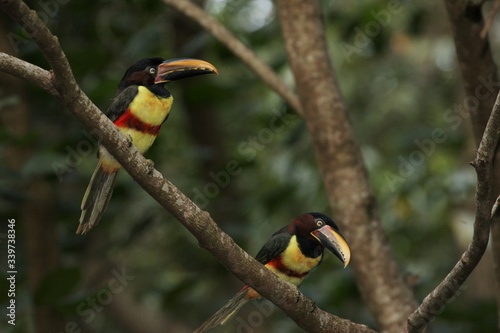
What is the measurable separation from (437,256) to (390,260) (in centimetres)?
363

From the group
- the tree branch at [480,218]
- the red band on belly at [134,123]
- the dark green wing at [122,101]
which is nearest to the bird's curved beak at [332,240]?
the tree branch at [480,218]

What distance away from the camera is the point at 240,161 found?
15.6 feet

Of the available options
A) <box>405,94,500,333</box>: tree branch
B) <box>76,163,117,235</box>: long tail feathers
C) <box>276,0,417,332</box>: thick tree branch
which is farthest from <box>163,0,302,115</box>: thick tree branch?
→ <box>405,94,500,333</box>: tree branch

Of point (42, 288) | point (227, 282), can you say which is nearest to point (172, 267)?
point (227, 282)

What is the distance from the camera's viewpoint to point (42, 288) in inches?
138

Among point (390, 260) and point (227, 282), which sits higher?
point (390, 260)

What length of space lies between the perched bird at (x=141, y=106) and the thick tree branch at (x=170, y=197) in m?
0.35

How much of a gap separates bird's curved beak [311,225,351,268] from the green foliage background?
960mm

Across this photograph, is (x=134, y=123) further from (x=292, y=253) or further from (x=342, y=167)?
(x=342, y=167)

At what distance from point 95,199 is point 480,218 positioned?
1.14m

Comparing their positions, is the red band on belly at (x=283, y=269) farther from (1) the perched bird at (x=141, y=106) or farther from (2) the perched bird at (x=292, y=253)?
(1) the perched bird at (x=141, y=106)

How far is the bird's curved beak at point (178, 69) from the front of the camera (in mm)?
2430

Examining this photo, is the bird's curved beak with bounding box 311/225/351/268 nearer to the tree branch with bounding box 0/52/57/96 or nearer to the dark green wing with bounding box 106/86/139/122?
the dark green wing with bounding box 106/86/139/122

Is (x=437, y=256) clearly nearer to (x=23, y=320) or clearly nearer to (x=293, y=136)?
(x=293, y=136)
